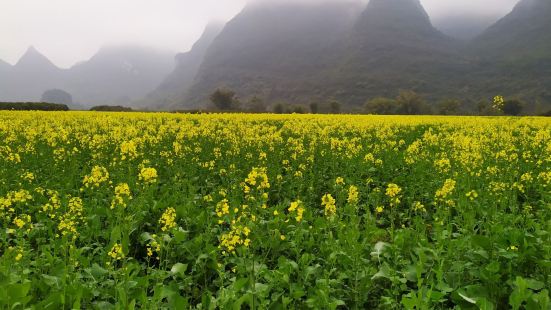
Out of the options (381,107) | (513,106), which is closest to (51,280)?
(381,107)

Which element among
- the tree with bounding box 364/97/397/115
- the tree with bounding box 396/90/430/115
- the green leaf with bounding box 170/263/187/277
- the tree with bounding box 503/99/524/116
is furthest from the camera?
the tree with bounding box 503/99/524/116

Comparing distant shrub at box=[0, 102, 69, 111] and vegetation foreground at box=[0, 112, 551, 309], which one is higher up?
distant shrub at box=[0, 102, 69, 111]

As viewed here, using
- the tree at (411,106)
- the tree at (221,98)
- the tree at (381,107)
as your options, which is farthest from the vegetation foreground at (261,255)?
the tree at (221,98)

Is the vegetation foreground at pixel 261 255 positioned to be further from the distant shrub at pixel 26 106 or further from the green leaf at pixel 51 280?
the distant shrub at pixel 26 106

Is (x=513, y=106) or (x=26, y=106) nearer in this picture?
(x=26, y=106)

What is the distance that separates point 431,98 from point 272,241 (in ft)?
463

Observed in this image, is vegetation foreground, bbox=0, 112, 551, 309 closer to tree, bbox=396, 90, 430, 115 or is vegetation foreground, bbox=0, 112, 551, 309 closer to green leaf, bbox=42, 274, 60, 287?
green leaf, bbox=42, 274, 60, 287

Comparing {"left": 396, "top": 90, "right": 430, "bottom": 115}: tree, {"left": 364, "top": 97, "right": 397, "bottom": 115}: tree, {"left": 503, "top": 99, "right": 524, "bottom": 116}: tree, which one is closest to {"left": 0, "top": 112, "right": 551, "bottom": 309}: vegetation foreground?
{"left": 364, "top": 97, "right": 397, "bottom": 115}: tree

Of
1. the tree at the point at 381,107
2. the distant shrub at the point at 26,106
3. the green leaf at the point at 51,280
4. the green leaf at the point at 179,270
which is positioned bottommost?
the green leaf at the point at 179,270

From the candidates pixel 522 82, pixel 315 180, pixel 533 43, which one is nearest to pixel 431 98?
pixel 522 82

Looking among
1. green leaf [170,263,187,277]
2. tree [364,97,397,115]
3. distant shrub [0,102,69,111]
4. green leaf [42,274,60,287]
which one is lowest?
green leaf [170,263,187,277]

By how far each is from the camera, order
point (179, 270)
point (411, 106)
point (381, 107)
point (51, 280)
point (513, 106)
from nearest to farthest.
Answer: point (51, 280), point (179, 270), point (381, 107), point (411, 106), point (513, 106)

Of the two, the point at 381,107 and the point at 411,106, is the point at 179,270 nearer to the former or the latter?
the point at 381,107

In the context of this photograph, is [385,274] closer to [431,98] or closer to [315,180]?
[315,180]
